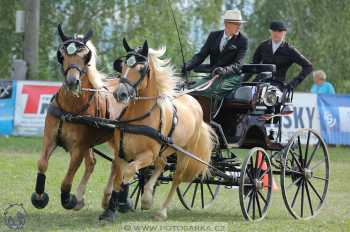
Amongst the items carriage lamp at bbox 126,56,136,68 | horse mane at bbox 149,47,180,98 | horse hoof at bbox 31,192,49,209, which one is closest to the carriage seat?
horse mane at bbox 149,47,180,98

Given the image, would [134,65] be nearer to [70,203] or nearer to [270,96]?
[70,203]

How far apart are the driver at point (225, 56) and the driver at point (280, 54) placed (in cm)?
51

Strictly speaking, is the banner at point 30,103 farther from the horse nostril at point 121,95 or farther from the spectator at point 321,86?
the horse nostril at point 121,95

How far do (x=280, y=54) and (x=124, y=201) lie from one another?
261 centimetres

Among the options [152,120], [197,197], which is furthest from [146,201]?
[197,197]

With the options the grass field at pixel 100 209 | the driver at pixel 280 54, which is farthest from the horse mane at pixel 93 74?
the driver at pixel 280 54

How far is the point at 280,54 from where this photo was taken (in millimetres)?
10992

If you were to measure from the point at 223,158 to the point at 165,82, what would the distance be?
1452 mm

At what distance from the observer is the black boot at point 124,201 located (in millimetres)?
9406

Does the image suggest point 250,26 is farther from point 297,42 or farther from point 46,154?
point 46,154

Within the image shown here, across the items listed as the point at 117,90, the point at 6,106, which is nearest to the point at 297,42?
the point at 6,106

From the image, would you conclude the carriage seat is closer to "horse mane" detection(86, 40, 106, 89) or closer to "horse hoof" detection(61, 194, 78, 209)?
"horse mane" detection(86, 40, 106, 89)

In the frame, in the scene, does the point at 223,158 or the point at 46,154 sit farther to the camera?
the point at 223,158

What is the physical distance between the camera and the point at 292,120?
1942cm
